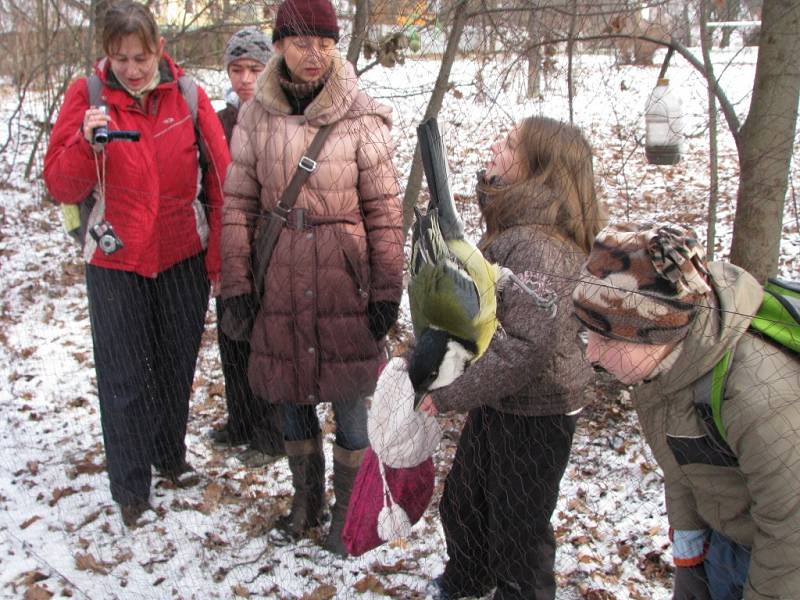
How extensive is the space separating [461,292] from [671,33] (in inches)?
41.7

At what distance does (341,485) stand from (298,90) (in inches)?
53.0

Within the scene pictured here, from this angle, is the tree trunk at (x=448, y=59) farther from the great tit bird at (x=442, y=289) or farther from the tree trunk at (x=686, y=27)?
the tree trunk at (x=686, y=27)

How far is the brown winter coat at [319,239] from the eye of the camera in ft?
6.31

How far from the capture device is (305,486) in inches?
98.2

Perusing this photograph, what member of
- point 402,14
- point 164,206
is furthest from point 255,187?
point 402,14

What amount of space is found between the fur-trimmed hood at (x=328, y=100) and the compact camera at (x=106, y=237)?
789 millimetres

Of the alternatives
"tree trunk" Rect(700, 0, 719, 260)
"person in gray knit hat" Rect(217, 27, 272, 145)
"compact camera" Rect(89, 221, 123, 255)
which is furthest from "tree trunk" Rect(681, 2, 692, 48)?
"compact camera" Rect(89, 221, 123, 255)

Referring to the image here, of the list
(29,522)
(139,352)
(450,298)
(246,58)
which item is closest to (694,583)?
(450,298)

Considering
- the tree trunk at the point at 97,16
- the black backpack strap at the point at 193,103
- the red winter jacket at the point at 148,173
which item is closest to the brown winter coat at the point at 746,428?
the red winter jacket at the point at 148,173

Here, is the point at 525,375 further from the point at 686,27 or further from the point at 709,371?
the point at 686,27

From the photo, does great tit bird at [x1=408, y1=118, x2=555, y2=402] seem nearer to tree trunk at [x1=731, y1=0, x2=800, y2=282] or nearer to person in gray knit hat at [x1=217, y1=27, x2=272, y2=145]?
tree trunk at [x1=731, y1=0, x2=800, y2=282]

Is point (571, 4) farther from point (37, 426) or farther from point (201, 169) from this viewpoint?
point (37, 426)

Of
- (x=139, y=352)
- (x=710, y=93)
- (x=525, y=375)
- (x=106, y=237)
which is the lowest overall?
(x=139, y=352)

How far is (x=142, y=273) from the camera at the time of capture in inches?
97.3
